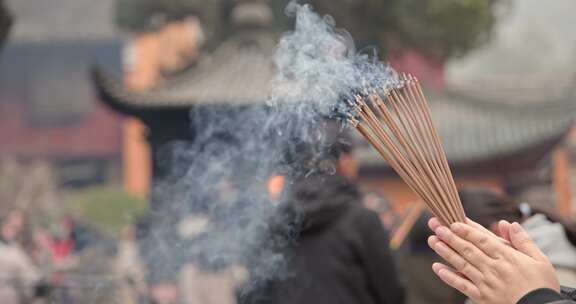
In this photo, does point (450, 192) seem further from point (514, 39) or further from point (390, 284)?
point (514, 39)

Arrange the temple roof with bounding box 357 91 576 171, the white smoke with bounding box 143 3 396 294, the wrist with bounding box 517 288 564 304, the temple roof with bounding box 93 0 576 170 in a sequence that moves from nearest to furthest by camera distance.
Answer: the wrist with bounding box 517 288 564 304
the white smoke with bounding box 143 3 396 294
the temple roof with bounding box 93 0 576 170
the temple roof with bounding box 357 91 576 171

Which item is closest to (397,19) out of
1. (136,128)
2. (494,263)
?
(494,263)


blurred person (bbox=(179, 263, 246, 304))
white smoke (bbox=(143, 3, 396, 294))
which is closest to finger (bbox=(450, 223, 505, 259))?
white smoke (bbox=(143, 3, 396, 294))

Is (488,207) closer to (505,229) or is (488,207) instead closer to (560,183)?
(505,229)

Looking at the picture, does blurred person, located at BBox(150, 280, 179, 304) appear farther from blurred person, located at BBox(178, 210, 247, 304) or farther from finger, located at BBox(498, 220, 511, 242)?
finger, located at BBox(498, 220, 511, 242)

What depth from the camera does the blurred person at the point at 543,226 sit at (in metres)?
2.18

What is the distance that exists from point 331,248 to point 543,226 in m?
0.67

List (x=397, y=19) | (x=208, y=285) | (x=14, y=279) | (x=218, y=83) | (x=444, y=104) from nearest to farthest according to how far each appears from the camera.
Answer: (x=14, y=279) → (x=208, y=285) → (x=218, y=83) → (x=397, y=19) → (x=444, y=104)

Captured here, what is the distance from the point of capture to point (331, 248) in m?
2.54

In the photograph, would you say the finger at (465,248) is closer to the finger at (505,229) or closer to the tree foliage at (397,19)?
the finger at (505,229)

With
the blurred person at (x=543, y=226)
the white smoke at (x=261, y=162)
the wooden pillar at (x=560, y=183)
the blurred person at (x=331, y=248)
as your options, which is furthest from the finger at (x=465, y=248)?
the wooden pillar at (x=560, y=183)

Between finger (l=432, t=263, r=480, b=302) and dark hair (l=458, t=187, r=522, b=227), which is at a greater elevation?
finger (l=432, t=263, r=480, b=302)

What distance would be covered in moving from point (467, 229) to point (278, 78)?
1.14 metres

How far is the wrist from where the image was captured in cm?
125
